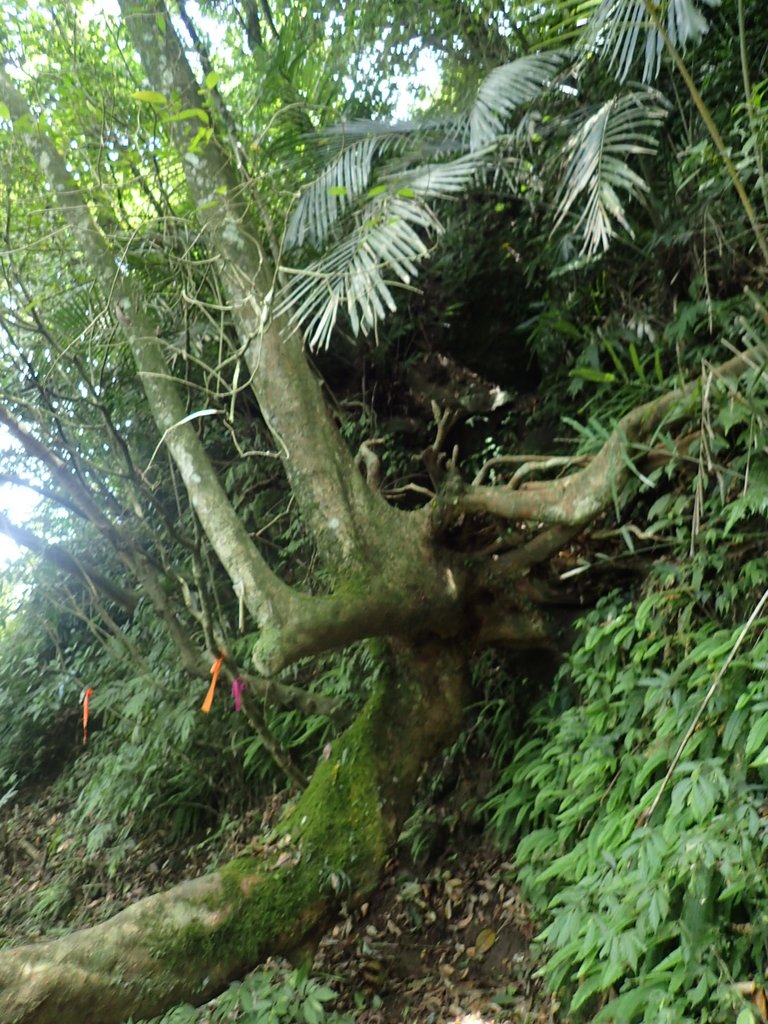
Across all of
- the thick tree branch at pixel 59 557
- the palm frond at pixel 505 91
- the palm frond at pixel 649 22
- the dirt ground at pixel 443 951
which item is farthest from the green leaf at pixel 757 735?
the thick tree branch at pixel 59 557

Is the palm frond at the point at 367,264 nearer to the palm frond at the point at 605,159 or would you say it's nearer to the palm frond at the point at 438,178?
the palm frond at the point at 438,178

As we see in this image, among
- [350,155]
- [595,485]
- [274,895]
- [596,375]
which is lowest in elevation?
[274,895]

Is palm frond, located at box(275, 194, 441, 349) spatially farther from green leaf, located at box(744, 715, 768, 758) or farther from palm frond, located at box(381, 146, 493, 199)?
green leaf, located at box(744, 715, 768, 758)

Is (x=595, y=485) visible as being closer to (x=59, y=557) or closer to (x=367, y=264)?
(x=367, y=264)

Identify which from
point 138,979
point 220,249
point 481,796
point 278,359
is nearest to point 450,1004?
point 481,796

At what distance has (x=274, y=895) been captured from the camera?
125 inches

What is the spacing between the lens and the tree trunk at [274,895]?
273cm

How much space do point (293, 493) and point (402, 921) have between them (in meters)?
2.29

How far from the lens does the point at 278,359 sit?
353cm

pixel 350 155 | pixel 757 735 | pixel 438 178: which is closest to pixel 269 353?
pixel 438 178

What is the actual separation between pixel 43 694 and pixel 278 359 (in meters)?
4.54

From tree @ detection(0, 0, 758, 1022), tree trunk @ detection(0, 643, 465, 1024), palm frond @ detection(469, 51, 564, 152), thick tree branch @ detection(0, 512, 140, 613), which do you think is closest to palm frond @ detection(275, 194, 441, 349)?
tree @ detection(0, 0, 758, 1022)

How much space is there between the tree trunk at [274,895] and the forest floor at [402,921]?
538mm

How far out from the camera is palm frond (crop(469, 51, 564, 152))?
3568 millimetres
